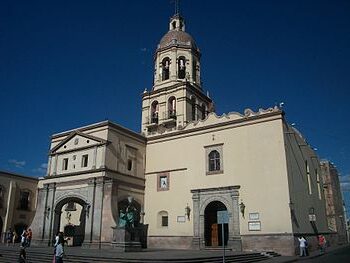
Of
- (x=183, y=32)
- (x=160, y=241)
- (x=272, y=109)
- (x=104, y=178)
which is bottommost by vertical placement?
(x=160, y=241)

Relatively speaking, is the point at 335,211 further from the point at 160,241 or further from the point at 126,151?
the point at 126,151

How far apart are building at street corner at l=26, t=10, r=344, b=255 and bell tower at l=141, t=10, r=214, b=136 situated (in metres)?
0.31

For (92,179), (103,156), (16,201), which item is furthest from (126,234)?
(16,201)

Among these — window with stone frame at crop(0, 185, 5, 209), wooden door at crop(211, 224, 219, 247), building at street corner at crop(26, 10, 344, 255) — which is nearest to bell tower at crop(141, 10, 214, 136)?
building at street corner at crop(26, 10, 344, 255)

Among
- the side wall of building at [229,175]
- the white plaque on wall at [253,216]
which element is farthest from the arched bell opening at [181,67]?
the white plaque on wall at [253,216]

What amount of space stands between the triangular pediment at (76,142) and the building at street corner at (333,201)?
32.7m

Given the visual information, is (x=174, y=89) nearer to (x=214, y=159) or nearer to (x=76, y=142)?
(x=214, y=159)

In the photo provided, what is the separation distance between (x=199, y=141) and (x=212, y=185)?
4.02 metres

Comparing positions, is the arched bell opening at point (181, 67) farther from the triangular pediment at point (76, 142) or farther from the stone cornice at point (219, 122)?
the triangular pediment at point (76, 142)

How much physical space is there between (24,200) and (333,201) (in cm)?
4023

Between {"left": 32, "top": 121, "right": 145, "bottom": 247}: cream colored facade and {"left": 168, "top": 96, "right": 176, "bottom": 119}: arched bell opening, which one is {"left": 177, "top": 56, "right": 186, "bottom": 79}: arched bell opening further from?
{"left": 32, "top": 121, "right": 145, "bottom": 247}: cream colored facade

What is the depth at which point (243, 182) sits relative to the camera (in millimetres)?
26109

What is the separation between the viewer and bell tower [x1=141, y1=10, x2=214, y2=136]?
34531mm

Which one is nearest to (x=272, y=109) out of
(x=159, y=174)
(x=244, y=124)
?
(x=244, y=124)
